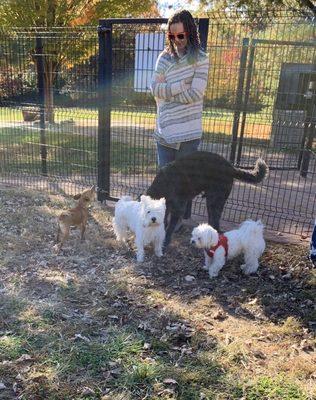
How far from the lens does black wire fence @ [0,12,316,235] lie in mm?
5160

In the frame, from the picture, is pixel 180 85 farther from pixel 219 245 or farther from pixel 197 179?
pixel 219 245

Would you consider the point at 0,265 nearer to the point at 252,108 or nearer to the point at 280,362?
the point at 280,362

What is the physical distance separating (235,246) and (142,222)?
3.04ft

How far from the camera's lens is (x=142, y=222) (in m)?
4.08

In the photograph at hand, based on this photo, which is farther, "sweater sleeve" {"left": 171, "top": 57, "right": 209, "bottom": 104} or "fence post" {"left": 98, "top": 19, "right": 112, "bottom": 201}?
"fence post" {"left": 98, "top": 19, "right": 112, "bottom": 201}

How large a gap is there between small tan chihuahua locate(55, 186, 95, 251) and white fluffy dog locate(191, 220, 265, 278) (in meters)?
1.33

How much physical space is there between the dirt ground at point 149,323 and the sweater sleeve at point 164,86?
166 cm

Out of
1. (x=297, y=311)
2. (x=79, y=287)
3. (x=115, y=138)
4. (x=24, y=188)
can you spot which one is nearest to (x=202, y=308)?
(x=297, y=311)

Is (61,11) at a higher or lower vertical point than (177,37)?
higher

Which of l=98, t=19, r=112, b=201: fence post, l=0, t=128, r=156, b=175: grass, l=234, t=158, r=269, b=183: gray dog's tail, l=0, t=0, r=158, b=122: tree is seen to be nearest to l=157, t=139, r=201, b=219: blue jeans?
l=234, t=158, r=269, b=183: gray dog's tail

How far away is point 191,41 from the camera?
13.6 ft

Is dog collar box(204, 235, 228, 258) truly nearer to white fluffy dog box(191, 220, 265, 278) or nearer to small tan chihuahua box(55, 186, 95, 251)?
white fluffy dog box(191, 220, 265, 278)

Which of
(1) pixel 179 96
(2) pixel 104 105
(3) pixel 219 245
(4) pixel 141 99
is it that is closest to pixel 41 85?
(2) pixel 104 105

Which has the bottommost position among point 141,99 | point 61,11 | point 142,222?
point 142,222
